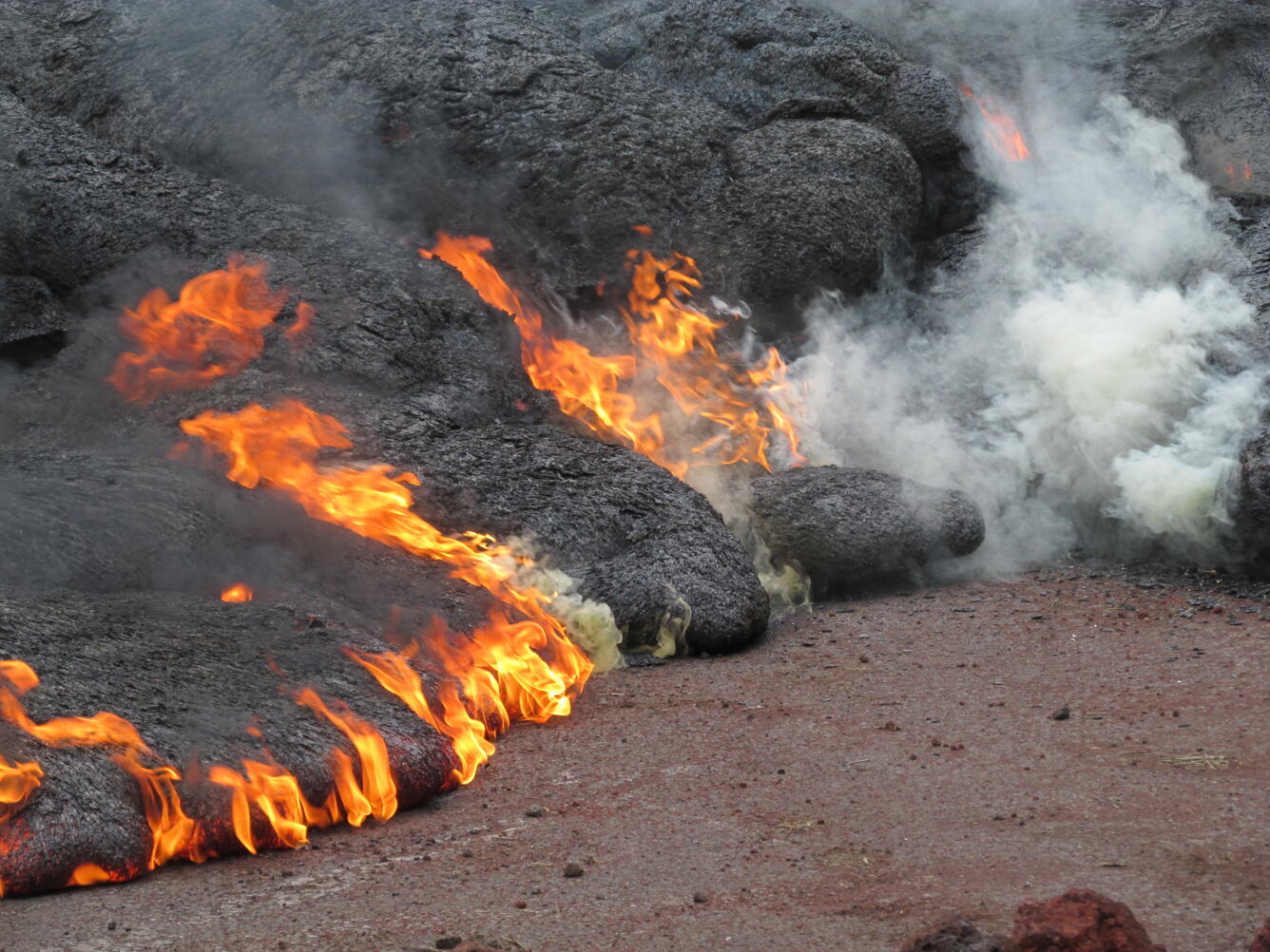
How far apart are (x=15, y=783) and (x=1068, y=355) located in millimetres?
7419

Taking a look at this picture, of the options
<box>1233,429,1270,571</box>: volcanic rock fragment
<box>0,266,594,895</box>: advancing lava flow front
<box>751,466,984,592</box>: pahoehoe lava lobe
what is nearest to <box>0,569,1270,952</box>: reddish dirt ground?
<box>0,266,594,895</box>: advancing lava flow front

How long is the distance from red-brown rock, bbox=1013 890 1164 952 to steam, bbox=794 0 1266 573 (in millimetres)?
5637

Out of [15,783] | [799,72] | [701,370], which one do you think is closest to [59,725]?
[15,783]

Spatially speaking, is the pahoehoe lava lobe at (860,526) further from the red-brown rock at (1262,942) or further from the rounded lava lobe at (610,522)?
the red-brown rock at (1262,942)

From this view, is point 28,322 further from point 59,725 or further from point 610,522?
point 59,725

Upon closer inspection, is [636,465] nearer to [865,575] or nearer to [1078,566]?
[865,575]

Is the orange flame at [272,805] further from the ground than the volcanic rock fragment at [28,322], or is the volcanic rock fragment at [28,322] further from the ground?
the orange flame at [272,805]

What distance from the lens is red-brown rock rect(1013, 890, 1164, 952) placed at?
125 inches

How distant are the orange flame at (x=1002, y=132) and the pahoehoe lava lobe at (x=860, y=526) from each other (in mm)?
4027

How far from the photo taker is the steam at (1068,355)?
8.95m

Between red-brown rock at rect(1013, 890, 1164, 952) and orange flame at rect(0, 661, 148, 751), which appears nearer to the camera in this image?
red-brown rock at rect(1013, 890, 1164, 952)

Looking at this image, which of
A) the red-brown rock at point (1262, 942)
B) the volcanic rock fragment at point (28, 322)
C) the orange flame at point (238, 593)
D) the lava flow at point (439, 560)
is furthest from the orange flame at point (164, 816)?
the volcanic rock fragment at point (28, 322)

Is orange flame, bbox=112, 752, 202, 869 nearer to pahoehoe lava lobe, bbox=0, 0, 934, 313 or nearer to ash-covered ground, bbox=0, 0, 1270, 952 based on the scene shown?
ash-covered ground, bbox=0, 0, 1270, 952

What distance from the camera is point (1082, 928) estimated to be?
3.20 meters
